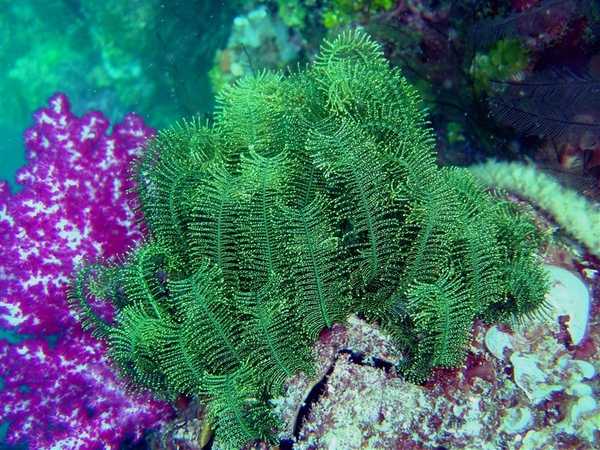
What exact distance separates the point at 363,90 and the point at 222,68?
18.7 feet

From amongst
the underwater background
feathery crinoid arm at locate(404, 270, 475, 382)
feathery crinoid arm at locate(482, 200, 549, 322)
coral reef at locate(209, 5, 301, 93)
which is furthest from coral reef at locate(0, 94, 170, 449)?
coral reef at locate(209, 5, 301, 93)

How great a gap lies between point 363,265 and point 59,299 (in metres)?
2.60

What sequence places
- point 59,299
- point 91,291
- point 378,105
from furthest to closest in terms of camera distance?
point 59,299 → point 91,291 → point 378,105

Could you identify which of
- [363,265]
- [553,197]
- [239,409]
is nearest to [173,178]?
[363,265]

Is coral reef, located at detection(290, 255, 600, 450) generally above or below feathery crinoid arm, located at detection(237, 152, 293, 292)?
below

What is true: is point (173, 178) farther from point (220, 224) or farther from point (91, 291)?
point (91, 291)

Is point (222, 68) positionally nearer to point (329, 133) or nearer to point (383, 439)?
point (329, 133)

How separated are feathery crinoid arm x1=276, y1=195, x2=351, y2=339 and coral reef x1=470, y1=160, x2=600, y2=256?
1.78 metres

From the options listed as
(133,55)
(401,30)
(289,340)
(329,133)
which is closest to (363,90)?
(329,133)

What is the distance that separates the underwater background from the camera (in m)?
2.48

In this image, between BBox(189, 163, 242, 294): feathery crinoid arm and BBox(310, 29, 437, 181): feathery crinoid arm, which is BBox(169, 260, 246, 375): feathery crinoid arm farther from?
BBox(310, 29, 437, 181): feathery crinoid arm

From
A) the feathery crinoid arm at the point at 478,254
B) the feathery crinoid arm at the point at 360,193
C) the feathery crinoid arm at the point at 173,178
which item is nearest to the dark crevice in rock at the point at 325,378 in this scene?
the feathery crinoid arm at the point at 360,193

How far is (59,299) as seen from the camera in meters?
3.77

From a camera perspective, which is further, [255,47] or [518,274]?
[255,47]
